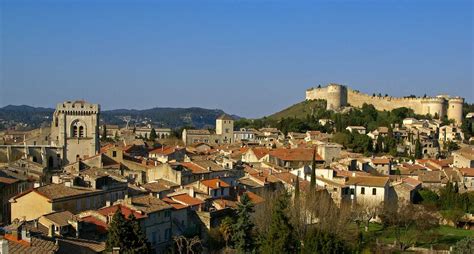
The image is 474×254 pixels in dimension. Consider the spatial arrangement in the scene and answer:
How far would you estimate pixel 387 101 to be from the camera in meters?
123

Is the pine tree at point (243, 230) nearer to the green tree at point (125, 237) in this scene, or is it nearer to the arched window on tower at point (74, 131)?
the green tree at point (125, 237)

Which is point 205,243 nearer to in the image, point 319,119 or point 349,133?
point 349,133

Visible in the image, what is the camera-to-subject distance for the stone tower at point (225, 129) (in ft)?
312

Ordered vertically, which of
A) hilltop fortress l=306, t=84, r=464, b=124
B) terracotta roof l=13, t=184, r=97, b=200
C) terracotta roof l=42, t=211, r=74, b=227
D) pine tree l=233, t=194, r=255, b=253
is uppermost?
hilltop fortress l=306, t=84, r=464, b=124

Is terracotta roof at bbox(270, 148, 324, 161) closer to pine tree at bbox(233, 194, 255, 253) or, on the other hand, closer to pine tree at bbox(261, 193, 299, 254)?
pine tree at bbox(233, 194, 255, 253)

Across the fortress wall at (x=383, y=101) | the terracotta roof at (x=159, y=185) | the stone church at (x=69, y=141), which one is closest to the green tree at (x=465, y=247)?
the terracotta roof at (x=159, y=185)

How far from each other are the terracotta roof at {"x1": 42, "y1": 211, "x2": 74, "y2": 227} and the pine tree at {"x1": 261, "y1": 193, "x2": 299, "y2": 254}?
28.3 feet

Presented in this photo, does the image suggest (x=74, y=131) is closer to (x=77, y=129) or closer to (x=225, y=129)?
(x=77, y=129)

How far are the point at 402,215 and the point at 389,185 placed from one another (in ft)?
20.3

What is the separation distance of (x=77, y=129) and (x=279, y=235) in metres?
27.8

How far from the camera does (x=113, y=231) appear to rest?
25.0 metres

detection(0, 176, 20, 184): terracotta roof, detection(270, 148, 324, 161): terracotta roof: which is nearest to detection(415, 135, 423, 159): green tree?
detection(270, 148, 324, 161): terracotta roof

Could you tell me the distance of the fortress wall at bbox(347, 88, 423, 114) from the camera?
4675 inches

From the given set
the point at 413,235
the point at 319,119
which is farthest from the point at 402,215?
the point at 319,119
